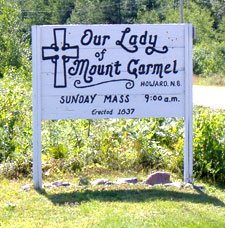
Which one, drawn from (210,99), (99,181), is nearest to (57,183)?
(99,181)

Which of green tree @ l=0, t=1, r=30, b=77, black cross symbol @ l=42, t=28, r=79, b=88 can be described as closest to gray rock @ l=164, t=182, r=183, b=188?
black cross symbol @ l=42, t=28, r=79, b=88

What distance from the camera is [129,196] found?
220 inches

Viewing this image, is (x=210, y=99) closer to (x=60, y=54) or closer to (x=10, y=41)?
(x=10, y=41)

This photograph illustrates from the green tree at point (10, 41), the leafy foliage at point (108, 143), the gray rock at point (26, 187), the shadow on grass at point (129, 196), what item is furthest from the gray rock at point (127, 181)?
the green tree at point (10, 41)

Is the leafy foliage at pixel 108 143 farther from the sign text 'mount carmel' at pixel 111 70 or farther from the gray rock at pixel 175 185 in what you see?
the sign text 'mount carmel' at pixel 111 70

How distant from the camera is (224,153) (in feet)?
21.6

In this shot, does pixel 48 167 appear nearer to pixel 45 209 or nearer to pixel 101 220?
pixel 45 209

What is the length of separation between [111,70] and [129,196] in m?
1.69

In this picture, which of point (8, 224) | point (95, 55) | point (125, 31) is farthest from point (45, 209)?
point (125, 31)

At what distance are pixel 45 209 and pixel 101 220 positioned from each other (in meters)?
0.77

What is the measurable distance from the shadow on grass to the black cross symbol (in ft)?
4.75

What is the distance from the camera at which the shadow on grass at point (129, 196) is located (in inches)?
215

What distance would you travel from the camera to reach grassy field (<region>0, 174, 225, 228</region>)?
4703 millimetres

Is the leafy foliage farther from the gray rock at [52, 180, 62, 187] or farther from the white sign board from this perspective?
the white sign board
